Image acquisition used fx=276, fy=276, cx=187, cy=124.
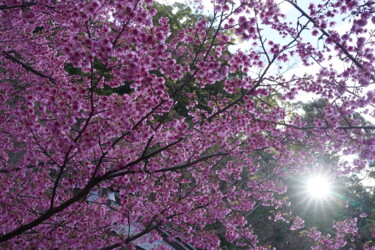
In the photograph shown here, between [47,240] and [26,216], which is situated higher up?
[26,216]

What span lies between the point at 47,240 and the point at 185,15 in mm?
18401

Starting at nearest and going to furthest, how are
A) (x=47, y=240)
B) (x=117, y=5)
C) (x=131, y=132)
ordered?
(x=117, y=5), (x=131, y=132), (x=47, y=240)

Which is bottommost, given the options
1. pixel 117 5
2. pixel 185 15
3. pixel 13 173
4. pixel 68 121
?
pixel 68 121

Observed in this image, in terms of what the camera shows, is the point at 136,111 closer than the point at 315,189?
Yes

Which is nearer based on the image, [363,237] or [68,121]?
[68,121]

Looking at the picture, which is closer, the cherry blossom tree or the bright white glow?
the cherry blossom tree

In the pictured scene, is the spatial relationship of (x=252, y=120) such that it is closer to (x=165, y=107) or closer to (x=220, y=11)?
(x=165, y=107)

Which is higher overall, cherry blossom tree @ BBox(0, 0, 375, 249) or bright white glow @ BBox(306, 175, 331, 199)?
bright white glow @ BBox(306, 175, 331, 199)

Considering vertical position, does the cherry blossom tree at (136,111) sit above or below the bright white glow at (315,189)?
below

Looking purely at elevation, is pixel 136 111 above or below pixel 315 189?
below

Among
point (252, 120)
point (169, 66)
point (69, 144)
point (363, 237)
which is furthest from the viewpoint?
point (363, 237)

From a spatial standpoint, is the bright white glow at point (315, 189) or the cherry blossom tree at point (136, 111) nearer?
the cherry blossom tree at point (136, 111)

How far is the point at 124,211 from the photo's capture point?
581cm

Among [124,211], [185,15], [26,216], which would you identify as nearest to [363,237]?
[185,15]
